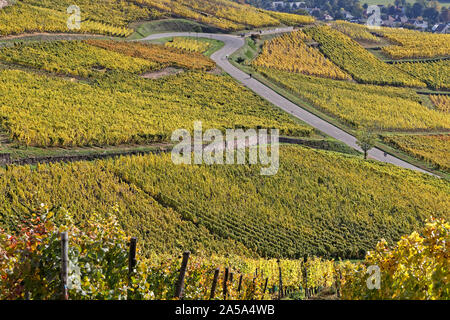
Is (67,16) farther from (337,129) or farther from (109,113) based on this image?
(337,129)

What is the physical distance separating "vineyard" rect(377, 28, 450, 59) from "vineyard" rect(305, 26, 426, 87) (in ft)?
25.7

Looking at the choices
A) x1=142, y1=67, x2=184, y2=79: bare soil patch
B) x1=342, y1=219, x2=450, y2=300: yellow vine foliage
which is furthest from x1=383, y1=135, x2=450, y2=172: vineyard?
x1=342, y1=219, x2=450, y2=300: yellow vine foliage

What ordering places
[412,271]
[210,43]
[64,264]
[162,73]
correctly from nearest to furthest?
[64,264] → [412,271] → [162,73] → [210,43]

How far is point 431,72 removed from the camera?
101938mm

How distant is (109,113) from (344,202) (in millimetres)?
24453

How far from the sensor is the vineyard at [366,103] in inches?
2783

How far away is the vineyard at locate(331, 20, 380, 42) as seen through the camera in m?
116

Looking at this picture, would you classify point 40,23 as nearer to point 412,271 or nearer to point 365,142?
point 365,142

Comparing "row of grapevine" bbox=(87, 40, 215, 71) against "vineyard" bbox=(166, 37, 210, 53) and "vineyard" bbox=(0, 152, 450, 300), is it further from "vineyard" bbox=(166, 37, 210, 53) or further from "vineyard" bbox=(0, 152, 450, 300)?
"vineyard" bbox=(0, 152, 450, 300)

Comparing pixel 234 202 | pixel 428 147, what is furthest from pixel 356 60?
pixel 234 202

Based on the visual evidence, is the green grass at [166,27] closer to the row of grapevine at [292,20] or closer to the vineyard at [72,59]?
the vineyard at [72,59]

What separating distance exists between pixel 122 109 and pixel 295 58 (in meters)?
51.2
